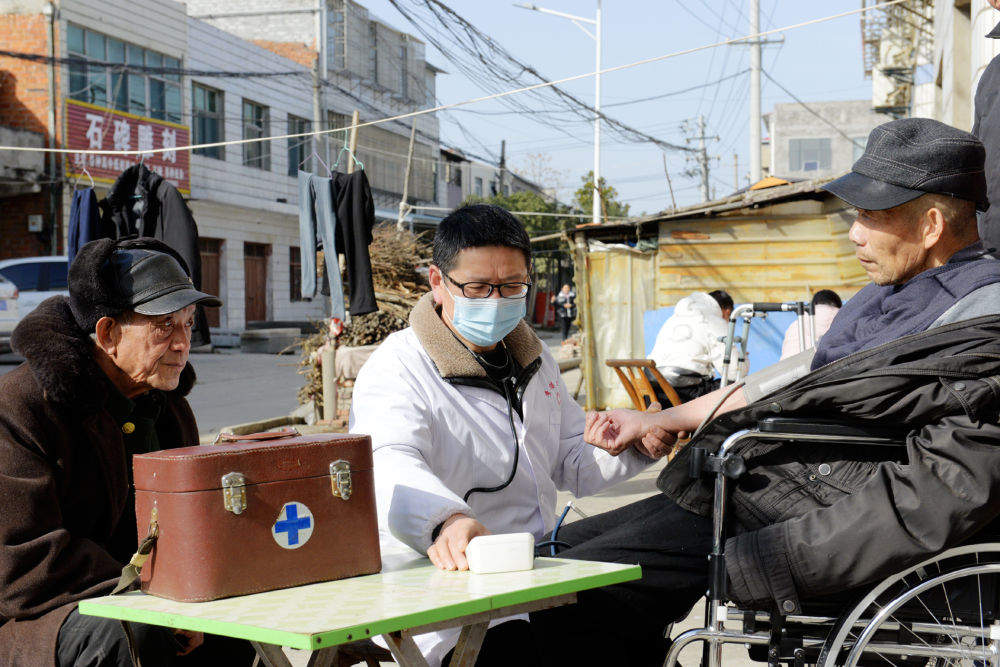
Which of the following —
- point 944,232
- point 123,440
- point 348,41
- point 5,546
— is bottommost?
point 5,546

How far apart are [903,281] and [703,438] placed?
66 centimetres

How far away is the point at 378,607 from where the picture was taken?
1742 millimetres

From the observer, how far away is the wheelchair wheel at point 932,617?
7.38ft

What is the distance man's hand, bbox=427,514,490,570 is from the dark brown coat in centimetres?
82

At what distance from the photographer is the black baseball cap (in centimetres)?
257

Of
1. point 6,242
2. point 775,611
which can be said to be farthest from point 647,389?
point 6,242

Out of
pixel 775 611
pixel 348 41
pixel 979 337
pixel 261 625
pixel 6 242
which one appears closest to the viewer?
pixel 261 625

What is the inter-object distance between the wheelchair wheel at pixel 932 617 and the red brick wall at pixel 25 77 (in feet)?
70.1

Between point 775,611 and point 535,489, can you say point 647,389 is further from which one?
point 775,611

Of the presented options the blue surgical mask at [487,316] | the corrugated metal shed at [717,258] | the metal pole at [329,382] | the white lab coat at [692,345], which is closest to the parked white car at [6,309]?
the metal pole at [329,382]

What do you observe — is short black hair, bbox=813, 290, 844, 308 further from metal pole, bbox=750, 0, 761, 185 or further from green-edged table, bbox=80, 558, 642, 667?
metal pole, bbox=750, 0, 761, 185

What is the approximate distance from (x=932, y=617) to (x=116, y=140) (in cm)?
2217

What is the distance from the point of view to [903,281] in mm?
2516

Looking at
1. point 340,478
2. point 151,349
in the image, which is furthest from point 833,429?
point 151,349
